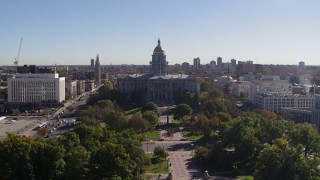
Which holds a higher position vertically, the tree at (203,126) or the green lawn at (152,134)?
the tree at (203,126)

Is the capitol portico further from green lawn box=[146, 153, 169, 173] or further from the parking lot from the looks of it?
green lawn box=[146, 153, 169, 173]

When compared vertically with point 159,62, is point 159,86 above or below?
below

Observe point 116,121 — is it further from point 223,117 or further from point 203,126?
point 223,117

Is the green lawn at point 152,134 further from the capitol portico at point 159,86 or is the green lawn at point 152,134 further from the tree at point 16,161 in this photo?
the capitol portico at point 159,86

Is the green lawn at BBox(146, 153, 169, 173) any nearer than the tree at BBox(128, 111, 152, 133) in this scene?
Yes

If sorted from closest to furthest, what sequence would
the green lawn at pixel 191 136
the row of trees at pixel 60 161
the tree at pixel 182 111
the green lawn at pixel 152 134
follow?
1. the row of trees at pixel 60 161
2. the green lawn at pixel 191 136
3. the green lawn at pixel 152 134
4. the tree at pixel 182 111

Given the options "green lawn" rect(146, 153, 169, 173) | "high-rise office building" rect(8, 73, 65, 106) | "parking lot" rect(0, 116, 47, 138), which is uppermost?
"high-rise office building" rect(8, 73, 65, 106)

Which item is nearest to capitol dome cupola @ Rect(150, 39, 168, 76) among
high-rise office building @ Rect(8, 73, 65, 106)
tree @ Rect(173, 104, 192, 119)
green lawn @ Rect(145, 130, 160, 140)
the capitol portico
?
the capitol portico

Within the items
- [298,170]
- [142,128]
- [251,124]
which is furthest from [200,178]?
[142,128]

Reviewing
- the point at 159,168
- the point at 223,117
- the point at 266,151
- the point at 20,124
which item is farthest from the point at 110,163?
the point at 20,124

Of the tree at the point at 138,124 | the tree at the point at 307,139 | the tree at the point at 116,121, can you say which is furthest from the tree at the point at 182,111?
the tree at the point at 307,139

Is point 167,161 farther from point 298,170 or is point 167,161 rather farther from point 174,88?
point 174,88
